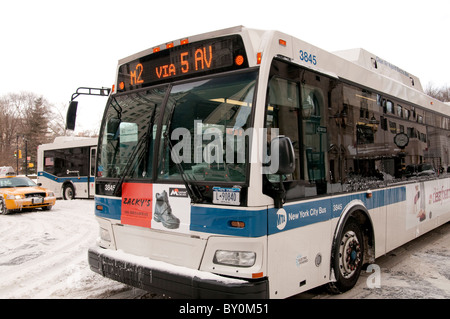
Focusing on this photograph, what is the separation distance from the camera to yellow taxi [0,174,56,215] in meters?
13.6

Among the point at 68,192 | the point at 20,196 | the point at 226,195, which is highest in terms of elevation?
the point at 226,195

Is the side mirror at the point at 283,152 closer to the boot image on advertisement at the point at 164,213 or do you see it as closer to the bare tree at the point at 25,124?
the boot image on advertisement at the point at 164,213

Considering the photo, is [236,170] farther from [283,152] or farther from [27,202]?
[27,202]

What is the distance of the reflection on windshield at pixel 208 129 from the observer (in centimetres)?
354

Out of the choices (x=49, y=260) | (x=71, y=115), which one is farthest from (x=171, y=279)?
(x=49, y=260)

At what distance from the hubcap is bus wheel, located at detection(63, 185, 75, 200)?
1702cm

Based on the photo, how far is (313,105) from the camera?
4.23 m

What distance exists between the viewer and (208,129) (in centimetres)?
381

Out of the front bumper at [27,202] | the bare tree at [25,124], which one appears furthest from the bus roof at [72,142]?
the bare tree at [25,124]

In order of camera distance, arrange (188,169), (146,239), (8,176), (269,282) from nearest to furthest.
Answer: (269,282)
(188,169)
(146,239)
(8,176)

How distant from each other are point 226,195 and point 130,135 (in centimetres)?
167
